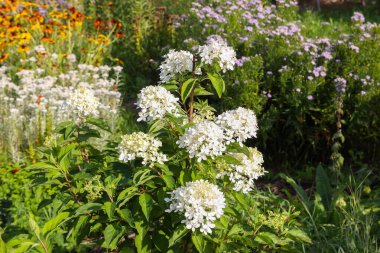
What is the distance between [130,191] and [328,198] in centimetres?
238

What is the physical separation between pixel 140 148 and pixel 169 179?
20 centimetres

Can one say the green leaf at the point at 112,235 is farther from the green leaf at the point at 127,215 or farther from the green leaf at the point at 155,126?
the green leaf at the point at 155,126

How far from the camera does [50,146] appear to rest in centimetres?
261

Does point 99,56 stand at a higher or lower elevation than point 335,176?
lower

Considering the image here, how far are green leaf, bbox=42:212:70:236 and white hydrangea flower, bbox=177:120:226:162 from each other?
661mm

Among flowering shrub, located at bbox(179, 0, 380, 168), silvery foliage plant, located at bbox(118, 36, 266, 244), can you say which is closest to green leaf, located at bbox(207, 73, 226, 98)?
silvery foliage plant, located at bbox(118, 36, 266, 244)

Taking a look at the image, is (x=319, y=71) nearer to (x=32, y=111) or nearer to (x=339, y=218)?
(x=339, y=218)

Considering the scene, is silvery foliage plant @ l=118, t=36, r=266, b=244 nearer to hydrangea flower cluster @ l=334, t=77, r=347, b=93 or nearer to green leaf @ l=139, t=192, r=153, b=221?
green leaf @ l=139, t=192, r=153, b=221

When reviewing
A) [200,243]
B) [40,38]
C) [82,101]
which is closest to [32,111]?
[40,38]

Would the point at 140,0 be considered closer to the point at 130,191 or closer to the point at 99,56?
the point at 99,56

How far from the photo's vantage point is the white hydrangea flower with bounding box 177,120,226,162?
6.84ft

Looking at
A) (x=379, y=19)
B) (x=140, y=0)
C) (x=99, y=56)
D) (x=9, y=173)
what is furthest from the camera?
(x=379, y=19)

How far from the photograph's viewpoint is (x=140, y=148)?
2.18 metres

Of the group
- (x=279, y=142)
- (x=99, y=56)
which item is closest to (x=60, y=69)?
(x=99, y=56)
